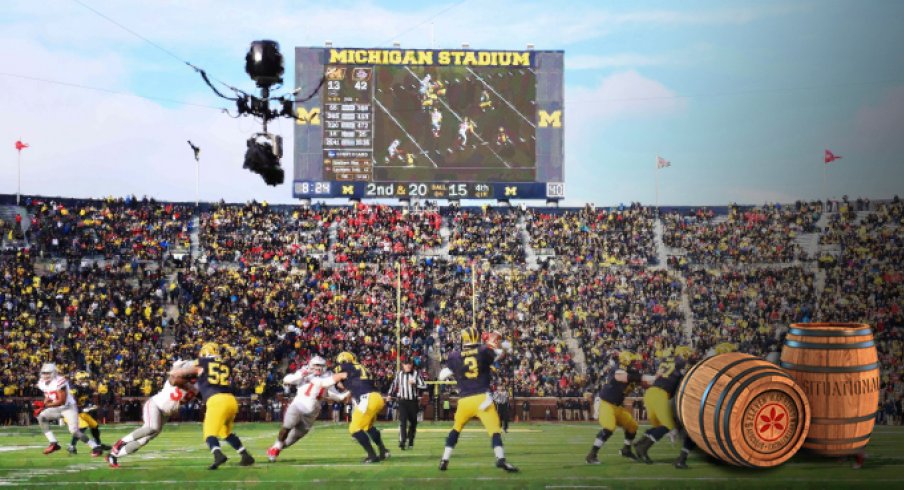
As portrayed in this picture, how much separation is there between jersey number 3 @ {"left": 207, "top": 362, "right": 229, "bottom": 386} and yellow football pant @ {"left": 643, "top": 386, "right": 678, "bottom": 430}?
6397 mm

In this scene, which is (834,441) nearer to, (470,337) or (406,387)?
(470,337)

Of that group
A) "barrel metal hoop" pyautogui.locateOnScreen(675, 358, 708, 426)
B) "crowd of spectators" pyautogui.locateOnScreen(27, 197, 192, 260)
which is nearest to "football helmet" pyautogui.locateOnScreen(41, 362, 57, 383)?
"barrel metal hoop" pyautogui.locateOnScreen(675, 358, 708, 426)

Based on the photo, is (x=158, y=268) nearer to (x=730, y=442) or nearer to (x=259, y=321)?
(x=259, y=321)

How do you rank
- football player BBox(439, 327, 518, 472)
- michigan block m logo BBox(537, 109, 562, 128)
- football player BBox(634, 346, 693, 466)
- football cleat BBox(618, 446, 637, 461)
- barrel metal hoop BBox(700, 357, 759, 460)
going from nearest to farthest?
barrel metal hoop BBox(700, 357, 759, 460) < football player BBox(439, 327, 518, 472) < football player BBox(634, 346, 693, 466) < football cleat BBox(618, 446, 637, 461) < michigan block m logo BBox(537, 109, 562, 128)

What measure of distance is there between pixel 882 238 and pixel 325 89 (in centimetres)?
2286

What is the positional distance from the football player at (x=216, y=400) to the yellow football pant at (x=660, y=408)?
6074mm

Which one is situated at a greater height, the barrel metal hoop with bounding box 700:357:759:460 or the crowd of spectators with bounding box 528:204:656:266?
the crowd of spectators with bounding box 528:204:656:266

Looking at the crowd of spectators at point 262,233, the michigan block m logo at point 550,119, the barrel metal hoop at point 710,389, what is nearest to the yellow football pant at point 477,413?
the barrel metal hoop at point 710,389

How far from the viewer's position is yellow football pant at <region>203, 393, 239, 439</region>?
46.8ft

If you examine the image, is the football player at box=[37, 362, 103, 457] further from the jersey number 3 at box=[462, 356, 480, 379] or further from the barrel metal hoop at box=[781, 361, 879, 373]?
the barrel metal hoop at box=[781, 361, 879, 373]

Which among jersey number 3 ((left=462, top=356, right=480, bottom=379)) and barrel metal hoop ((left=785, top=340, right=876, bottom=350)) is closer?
barrel metal hoop ((left=785, top=340, right=876, bottom=350))

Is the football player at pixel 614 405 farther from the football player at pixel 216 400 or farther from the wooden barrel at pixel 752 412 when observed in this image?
the football player at pixel 216 400

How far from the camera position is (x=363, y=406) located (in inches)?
609

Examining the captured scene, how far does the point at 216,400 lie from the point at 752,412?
8.09 m
